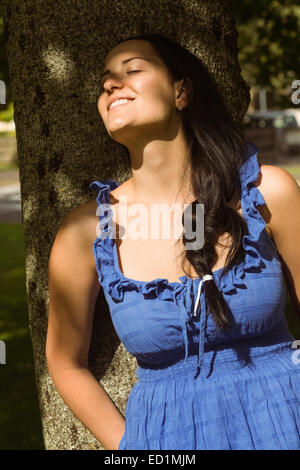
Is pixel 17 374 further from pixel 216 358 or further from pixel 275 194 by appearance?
pixel 275 194

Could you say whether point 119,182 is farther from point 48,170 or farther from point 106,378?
point 106,378

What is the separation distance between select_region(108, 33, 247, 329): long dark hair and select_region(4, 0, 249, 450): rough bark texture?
0.64 ft

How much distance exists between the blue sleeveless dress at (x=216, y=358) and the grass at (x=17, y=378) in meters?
2.93

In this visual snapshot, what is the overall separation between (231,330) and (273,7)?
633 centimetres

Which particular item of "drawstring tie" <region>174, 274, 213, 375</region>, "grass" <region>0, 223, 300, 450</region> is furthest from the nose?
"grass" <region>0, 223, 300, 450</region>

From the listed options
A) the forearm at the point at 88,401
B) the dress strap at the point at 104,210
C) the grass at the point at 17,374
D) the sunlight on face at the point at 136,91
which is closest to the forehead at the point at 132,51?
the sunlight on face at the point at 136,91

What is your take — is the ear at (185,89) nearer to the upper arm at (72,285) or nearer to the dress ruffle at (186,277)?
the dress ruffle at (186,277)

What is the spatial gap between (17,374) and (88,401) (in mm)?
4056

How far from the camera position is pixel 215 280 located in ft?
7.18

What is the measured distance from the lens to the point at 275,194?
228cm

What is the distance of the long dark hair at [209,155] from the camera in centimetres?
224

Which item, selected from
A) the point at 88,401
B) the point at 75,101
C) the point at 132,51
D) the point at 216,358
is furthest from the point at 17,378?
the point at 132,51

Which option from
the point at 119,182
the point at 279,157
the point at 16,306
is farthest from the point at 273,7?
the point at 279,157

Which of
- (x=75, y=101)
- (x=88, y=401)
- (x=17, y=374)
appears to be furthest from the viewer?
(x=17, y=374)
